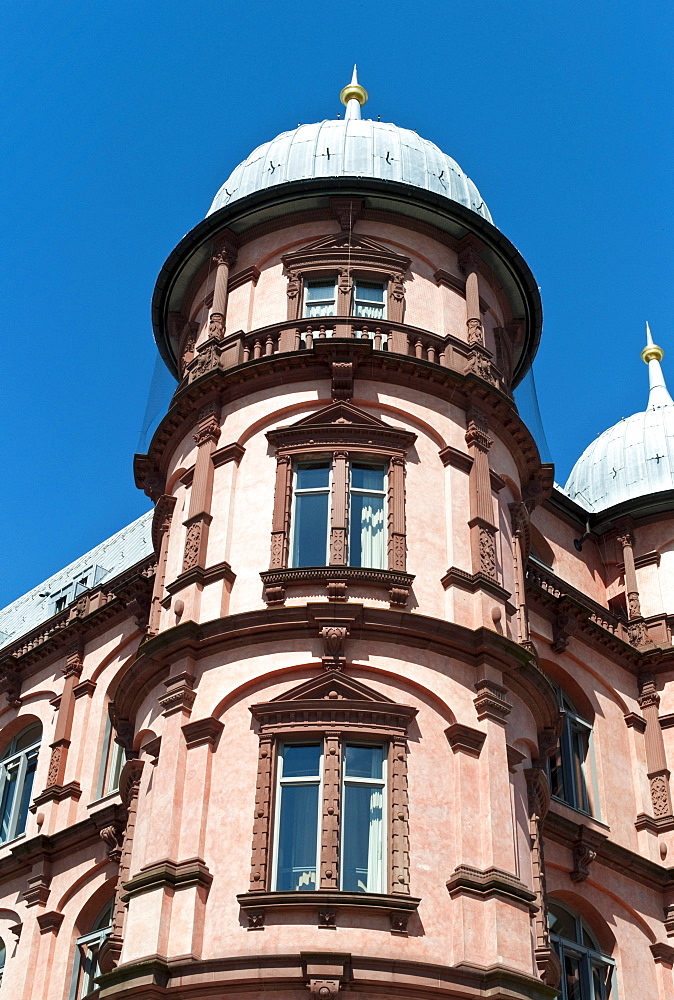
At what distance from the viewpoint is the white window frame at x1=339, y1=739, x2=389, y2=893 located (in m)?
22.6

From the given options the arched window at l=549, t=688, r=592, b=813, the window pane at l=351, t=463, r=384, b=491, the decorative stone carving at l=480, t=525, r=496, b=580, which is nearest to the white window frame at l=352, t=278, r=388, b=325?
the window pane at l=351, t=463, r=384, b=491

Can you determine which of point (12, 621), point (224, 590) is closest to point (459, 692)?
point (224, 590)

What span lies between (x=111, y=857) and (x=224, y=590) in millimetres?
6913

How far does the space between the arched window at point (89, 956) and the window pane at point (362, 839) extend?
35.3ft

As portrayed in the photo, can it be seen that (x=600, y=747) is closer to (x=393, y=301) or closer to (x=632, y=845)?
(x=632, y=845)

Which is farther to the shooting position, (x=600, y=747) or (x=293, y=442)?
(x=600, y=747)

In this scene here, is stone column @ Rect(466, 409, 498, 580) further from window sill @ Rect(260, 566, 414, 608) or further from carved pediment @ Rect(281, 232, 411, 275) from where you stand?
carved pediment @ Rect(281, 232, 411, 275)

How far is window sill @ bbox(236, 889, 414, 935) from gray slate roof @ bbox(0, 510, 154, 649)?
21495 millimetres

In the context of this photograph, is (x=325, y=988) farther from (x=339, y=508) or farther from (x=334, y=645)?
(x=339, y=508)

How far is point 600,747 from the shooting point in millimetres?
34219

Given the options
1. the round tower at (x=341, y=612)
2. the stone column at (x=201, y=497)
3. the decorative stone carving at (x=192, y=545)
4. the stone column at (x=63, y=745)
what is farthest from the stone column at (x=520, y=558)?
the stone column at (x=63, y=745)

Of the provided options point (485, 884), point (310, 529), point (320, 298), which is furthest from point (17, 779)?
point (485, 884)

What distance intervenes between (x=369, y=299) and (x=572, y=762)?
12228mm

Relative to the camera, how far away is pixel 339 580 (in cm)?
2584
